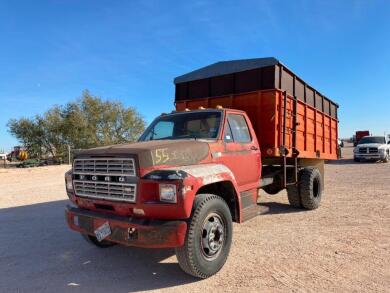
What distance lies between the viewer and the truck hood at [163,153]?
13.5ft

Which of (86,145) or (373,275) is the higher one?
(86,145)

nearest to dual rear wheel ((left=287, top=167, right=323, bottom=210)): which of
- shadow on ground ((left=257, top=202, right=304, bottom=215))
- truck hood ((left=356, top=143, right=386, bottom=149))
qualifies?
shadow on ground ((left=257, top=202, right=304, bottom=215))

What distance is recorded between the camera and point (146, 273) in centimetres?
450

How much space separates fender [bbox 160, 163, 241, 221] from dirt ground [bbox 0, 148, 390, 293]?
3.05 ft

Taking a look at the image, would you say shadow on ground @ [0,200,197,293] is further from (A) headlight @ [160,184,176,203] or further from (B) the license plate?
(A) headlight @ [160,184,176,203]

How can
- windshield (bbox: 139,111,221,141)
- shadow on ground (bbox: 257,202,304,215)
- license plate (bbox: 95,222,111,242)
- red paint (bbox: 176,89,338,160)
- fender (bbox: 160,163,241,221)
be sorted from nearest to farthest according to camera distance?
1. fender (bbox: 160,163,241,221)
2. license plate (bbox: 95,222,111,242)
3. windshield (bbox: 139,111,221,141)
4. red paint (bbox: 176,89,338,160)
5. shadow on ground (bbox: 257,202,304,215)

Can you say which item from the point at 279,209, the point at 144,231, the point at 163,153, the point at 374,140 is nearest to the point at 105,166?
the point at 163,153

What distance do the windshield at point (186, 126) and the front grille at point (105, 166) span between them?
1420 mm

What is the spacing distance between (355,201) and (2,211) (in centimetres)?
917

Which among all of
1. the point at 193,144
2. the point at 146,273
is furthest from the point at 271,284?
Answer: the point at 193,144

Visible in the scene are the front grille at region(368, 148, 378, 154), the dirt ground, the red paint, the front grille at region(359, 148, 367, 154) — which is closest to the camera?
the dirt ground

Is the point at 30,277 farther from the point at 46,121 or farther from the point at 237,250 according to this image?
the point at 46,121

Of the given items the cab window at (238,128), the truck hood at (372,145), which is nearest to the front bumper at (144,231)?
the cab window at (238,128)

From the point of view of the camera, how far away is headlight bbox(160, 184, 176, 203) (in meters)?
3.90
